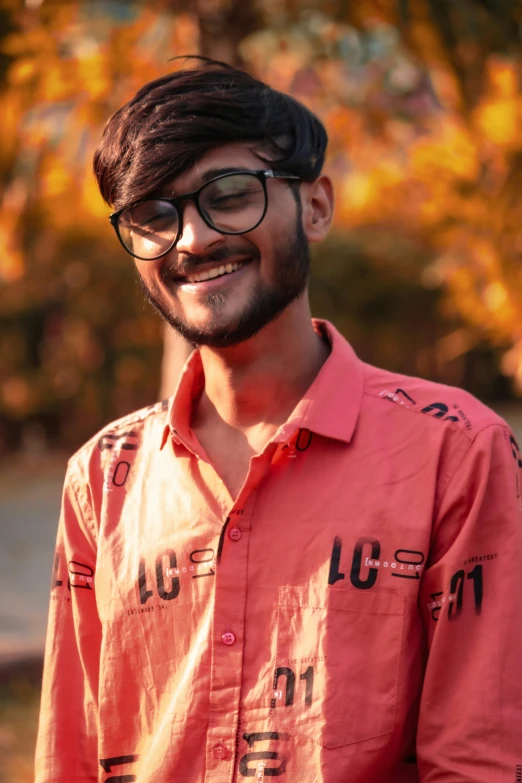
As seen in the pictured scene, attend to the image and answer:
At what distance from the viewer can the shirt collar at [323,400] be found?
196 centimetres

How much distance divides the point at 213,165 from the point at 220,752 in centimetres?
113

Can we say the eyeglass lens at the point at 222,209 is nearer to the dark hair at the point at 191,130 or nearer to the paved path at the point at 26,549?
the dark hair at the point at 191,130

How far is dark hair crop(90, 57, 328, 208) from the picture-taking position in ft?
6.42

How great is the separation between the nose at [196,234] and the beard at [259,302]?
0.09ft

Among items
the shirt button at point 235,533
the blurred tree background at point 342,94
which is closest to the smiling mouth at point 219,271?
the shirt button at point 235,533

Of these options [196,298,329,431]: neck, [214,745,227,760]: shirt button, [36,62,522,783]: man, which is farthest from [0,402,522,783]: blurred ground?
[196,298,329,431]: neck

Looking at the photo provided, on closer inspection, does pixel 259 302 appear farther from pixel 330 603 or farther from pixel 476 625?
pixel 476 625

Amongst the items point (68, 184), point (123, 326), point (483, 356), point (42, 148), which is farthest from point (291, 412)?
point (483, 356)

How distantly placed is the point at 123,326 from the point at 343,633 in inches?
322

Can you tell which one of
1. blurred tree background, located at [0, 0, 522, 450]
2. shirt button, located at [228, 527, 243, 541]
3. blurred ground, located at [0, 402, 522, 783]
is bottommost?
blurred ground, located at [0, 402, 522, 783]

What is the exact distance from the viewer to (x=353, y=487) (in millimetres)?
1898

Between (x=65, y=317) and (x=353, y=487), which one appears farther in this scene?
(x=65, y=317)

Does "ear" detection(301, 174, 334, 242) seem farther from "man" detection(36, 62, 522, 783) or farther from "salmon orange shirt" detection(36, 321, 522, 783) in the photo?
"salmon orange shirt" detection(36, 321, 522, 783)

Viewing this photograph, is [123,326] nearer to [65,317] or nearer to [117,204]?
[65,317]
